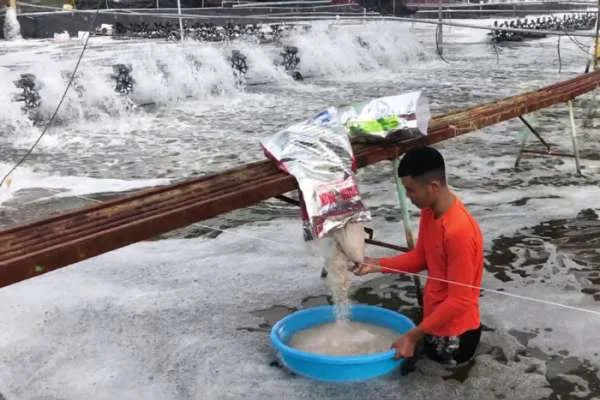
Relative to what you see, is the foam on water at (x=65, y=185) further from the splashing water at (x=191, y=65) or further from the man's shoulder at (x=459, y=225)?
the man's shoulder at (x=459, y=225)

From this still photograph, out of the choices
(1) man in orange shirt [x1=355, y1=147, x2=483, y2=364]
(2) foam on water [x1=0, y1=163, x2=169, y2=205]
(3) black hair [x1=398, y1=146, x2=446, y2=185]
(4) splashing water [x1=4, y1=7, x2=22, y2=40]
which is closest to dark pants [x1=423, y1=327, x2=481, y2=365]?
(1) man in orange shirt [x1=355, y1=147, x2=483, y2=364]

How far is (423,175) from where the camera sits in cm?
271

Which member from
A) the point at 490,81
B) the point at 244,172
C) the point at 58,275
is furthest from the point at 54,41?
the point at 244,172

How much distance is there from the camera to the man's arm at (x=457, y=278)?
8.99ft

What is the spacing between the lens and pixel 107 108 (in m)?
10.4

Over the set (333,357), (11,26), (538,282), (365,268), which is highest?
(11,26)

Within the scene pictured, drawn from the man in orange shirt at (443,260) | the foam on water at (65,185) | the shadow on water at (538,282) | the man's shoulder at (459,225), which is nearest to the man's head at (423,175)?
the man in orange shirt at (443,260)

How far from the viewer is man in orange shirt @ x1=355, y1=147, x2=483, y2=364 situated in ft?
8.97

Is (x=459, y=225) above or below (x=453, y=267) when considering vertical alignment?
above

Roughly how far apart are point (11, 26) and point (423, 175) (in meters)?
21.1

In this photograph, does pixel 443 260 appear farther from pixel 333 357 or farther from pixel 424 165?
pixel 333 357

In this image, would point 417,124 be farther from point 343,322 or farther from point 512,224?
point 512,224

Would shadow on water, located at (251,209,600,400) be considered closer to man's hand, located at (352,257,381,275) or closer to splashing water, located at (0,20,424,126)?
man's hand, located at (352,257,381,275)

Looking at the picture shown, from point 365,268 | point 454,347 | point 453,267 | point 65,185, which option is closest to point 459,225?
point 453,267
